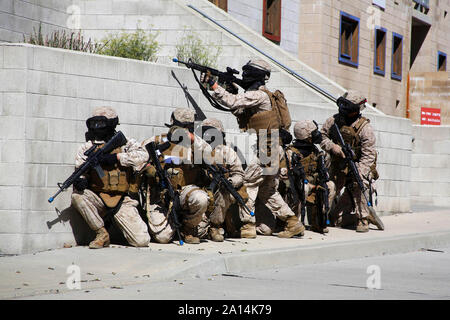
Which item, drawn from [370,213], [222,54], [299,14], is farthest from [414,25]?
[370,213]

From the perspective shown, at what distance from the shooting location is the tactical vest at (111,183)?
873 cm

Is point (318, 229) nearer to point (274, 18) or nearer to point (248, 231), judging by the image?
point (248, 231)

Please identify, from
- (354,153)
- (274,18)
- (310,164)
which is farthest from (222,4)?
(310,164)

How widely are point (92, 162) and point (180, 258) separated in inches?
58.3

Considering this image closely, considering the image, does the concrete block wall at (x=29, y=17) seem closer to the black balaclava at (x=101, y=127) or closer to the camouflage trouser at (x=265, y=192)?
the black balaclava at (x=101, y=127)

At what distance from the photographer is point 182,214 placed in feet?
30.3

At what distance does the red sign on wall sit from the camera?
26547 millimetres

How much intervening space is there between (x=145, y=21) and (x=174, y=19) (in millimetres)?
569

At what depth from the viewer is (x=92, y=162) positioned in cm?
857

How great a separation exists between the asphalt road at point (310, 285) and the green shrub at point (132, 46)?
655cm

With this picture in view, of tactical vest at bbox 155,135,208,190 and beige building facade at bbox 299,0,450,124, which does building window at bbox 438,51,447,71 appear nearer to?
beige building facade at bbox 299,0,450,124

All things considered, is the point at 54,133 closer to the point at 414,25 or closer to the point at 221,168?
the point at 221,168

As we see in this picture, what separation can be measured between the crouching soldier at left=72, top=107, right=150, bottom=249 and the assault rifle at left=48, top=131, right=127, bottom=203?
0.04 metres
